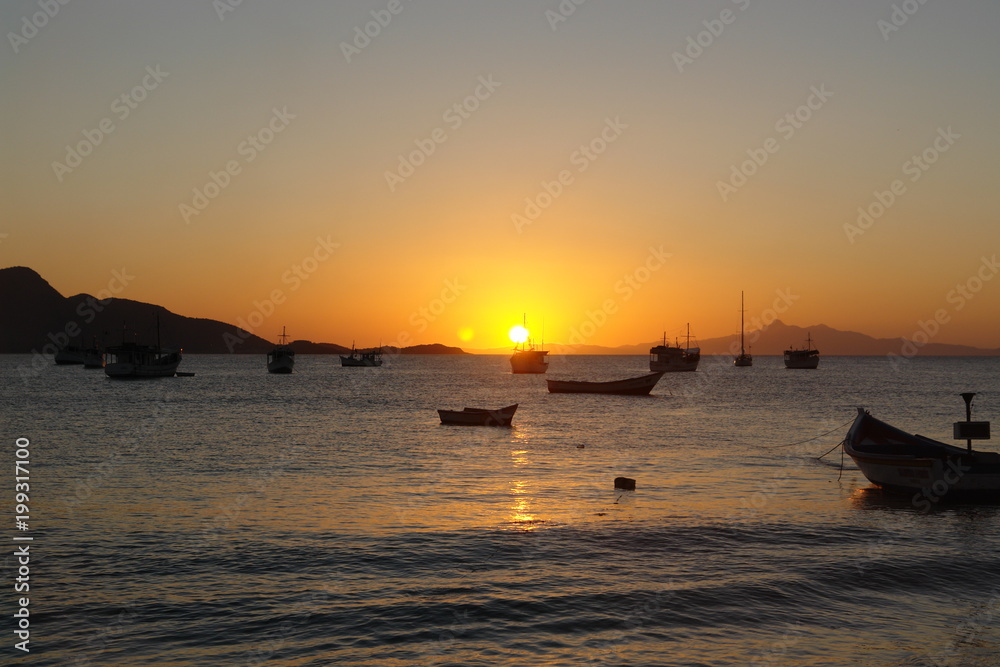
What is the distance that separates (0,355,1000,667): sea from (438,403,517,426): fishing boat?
16.1 meters

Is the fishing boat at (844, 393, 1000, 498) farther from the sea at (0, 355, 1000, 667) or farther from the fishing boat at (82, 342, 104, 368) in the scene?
the fishing boat at (82, 342, 104, 368)

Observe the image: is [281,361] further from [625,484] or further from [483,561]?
[483,561]

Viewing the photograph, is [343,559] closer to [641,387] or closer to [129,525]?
[129,525]

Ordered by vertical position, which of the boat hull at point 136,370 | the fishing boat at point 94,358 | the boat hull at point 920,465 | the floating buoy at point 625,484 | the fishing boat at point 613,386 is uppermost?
the fishing boat at point 94,358

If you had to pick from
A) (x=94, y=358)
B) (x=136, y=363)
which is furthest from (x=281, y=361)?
(x=94, y=358)

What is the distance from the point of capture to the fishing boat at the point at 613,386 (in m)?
99.1

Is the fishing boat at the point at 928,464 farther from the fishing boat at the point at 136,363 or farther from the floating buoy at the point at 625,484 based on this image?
the fishing boat at the point at 136,363

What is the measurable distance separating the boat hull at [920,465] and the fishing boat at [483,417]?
29.3 meters

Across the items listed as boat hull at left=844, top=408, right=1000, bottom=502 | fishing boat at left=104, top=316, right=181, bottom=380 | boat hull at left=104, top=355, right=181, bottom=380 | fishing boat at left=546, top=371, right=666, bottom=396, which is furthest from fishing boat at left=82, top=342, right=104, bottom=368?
boat hull at left=844, top=408, right=1000, bottom=502

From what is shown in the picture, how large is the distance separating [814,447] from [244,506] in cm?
3227

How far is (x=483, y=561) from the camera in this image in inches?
727

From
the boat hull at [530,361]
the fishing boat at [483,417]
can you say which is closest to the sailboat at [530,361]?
the boat hull at [530,361]

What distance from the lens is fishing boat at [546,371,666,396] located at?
99.1 m

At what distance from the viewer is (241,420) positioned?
60.6 m
